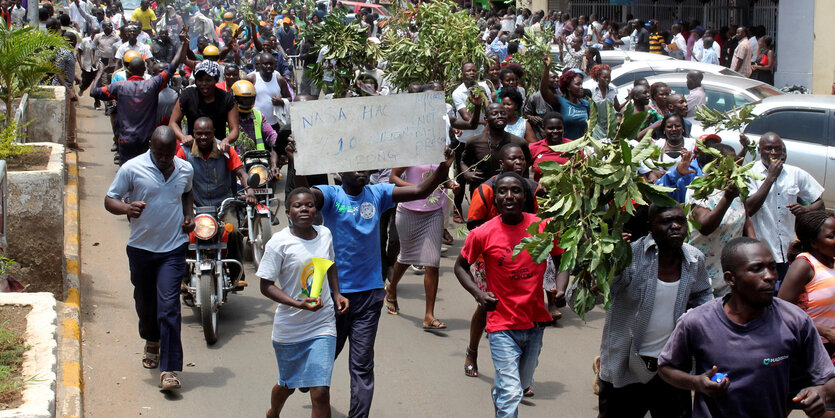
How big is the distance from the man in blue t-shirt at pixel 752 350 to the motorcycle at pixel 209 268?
4301 mm

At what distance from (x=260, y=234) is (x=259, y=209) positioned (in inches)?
10.4

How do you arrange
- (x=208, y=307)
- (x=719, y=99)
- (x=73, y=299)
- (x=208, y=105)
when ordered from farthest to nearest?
1. (x=719, y=99)
2. (x=208, y=105)
3. (x=73, y=299)
4. (x=208, y=307)

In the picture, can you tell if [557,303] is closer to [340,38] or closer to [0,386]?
[0,386]

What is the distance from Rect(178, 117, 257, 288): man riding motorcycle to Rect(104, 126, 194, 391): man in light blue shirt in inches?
40.8

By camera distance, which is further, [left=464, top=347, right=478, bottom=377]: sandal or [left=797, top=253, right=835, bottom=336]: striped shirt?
[left=464, top=347, right=478, bottom=377]: sandal

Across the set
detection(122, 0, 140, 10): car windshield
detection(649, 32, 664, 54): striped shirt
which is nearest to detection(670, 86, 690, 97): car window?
detection(649, 32, 664, 54): striped shirt

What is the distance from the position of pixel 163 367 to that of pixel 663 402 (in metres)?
3.24

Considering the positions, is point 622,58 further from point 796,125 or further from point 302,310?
point 302,310

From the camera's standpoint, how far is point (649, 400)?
16.6 ft

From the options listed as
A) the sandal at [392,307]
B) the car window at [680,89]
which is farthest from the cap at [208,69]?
the car window at [680,89]

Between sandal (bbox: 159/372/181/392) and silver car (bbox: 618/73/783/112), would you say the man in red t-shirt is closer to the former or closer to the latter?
sandal (bbox: 159/372/181/392)

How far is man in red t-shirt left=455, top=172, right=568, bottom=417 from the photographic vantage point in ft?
17.8

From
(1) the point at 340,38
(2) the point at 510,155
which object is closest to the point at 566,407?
(2) the point at 510,155

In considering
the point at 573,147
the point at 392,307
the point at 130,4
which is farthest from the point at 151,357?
the point at 130,4
